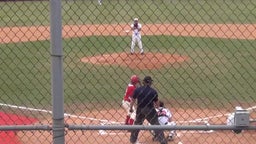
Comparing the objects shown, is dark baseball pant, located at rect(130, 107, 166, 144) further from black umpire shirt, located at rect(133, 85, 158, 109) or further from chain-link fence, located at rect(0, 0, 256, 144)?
chain-link fence, located at rect(0, 0, 256, 144)

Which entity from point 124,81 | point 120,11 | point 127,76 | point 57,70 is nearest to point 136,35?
point 120,11

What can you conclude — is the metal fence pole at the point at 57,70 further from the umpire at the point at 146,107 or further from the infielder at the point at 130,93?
the infielder at the point at 130,93

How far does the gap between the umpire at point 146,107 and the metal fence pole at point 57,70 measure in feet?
18.0

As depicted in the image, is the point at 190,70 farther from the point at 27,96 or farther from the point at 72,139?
the point at 72,139

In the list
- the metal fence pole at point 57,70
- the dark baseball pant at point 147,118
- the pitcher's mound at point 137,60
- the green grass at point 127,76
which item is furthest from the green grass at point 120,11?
the metal fence pole at point 57,70

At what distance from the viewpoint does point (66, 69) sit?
16766 millimetres

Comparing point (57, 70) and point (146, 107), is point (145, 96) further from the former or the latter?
point (57, 70)

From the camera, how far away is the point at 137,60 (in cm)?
1864

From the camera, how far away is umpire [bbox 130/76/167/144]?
10.4 m

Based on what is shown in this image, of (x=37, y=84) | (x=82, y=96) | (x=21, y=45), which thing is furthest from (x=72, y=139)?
(x=21, y=45)

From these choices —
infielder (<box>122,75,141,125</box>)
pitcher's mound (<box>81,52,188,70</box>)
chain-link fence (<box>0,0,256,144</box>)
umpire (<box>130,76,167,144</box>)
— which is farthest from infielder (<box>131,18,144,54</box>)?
umpire (<box>130,76,167,144</box>)

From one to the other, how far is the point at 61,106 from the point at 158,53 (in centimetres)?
1462

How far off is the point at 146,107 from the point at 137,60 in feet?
26.2

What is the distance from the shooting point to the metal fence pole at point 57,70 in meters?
4.54
